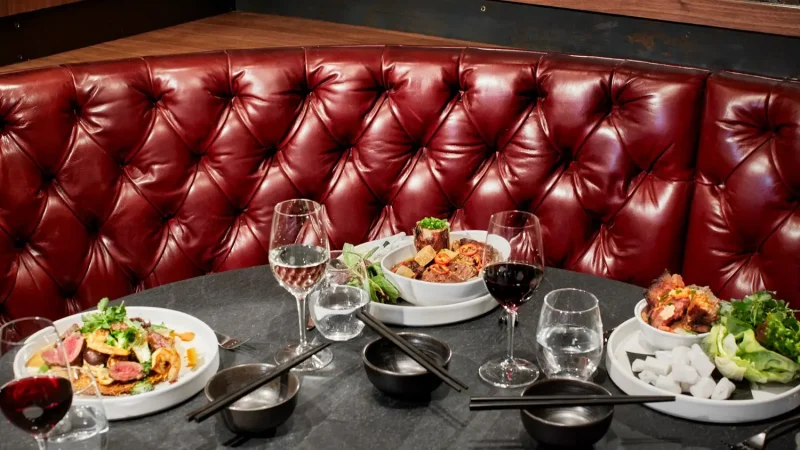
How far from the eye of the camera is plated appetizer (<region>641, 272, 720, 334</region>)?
5.06 feet

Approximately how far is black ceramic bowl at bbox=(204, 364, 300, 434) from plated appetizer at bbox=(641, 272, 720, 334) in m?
0.64

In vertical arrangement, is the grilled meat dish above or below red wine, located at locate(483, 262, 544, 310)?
below

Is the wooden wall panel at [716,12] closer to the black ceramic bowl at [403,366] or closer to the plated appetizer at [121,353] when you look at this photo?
the black ceramic bowl at [403,366]

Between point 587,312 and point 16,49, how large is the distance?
6.69 feet

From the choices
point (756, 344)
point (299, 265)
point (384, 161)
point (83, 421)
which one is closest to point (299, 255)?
point (299, 265)

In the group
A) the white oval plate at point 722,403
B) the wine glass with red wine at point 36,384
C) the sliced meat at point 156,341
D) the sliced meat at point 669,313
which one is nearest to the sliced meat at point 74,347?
A: the sliced meat at point 156,341

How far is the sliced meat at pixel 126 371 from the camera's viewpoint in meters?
1.44

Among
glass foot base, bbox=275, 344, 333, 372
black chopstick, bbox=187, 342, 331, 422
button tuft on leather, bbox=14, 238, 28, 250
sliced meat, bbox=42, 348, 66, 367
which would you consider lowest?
button tuft on leather, bbox=14, 238, 28, 250

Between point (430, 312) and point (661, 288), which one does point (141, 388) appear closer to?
point (430, 312)

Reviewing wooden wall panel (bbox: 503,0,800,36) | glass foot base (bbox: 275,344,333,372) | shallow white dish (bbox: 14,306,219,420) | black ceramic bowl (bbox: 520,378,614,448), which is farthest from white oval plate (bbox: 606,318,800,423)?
wooden wall panel (bbox: 503,0,800,36)

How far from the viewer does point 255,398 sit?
1418mm

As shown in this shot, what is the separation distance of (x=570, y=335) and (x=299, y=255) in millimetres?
486

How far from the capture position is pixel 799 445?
4.27 ft

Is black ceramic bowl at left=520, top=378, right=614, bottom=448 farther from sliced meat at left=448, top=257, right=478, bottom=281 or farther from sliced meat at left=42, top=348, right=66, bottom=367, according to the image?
sliced meat at left=42, top=348, right=66, bottom=367
